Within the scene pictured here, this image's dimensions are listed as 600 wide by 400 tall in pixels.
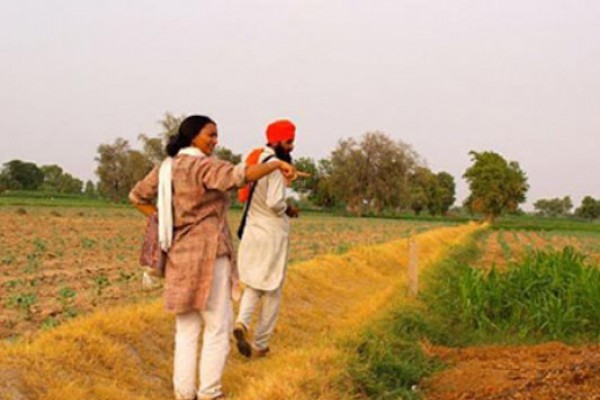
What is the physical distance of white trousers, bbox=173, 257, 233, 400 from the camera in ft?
14.5

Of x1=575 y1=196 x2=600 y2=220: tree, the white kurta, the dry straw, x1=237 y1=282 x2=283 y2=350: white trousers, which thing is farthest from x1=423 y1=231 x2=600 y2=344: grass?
x1=575 y1=196 x2=600 y2=220: tree

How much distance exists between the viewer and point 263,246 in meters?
5.78

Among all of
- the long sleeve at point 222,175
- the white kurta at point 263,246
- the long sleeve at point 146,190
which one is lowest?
the white kurta at point 263,246

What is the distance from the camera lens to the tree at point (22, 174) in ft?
363

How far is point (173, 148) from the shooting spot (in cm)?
442

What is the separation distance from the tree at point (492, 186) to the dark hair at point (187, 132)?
7367 centimetres

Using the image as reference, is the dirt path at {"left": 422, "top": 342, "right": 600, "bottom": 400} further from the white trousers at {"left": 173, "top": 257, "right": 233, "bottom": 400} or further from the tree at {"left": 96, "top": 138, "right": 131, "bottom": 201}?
the tree at {"left": 96, "top": 138, "right": 131, "bottom": 201}

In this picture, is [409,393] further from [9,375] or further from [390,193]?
[390,193]

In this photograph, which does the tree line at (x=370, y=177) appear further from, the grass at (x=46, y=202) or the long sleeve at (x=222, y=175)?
the long sleeve at (x=222, y=175)

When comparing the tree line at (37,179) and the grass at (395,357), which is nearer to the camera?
the grass at (395,357)

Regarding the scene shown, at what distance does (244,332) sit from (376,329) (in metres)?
1.58

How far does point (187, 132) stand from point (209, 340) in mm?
1369

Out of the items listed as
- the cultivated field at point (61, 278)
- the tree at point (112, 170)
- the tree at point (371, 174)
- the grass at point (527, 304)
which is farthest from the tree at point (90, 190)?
the grass at point (527, 304)

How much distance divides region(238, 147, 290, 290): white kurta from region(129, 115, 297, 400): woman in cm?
119
